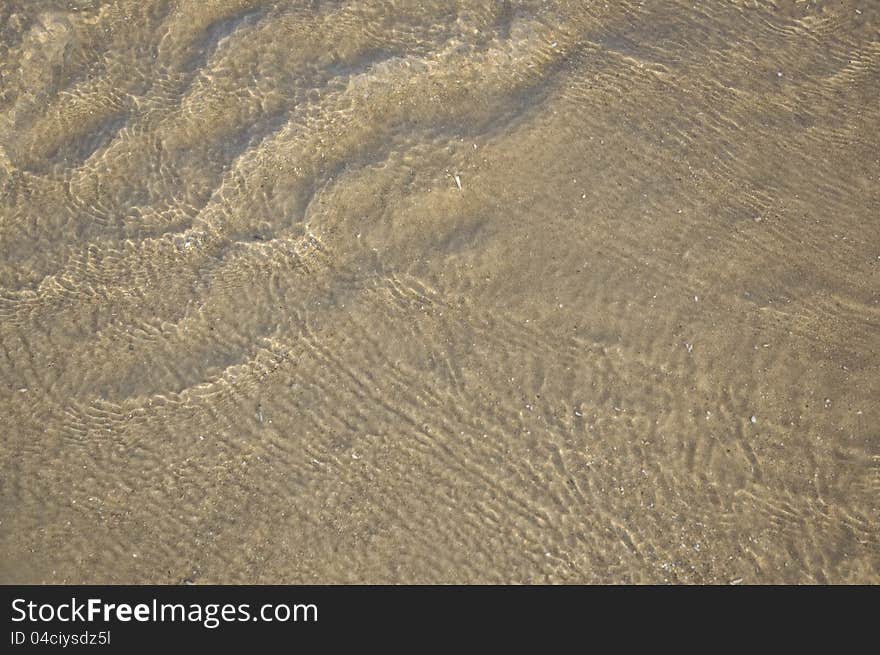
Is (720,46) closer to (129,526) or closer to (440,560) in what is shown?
(440,560)

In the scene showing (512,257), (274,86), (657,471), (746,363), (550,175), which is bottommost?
(657,471)

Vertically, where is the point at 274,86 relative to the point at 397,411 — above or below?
above
